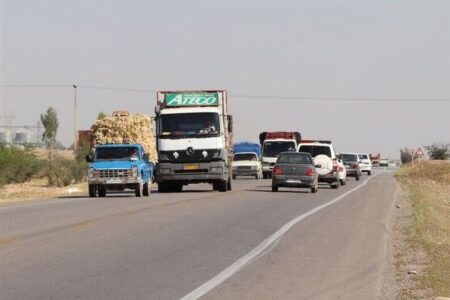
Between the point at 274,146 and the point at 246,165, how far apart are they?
87.1 inches

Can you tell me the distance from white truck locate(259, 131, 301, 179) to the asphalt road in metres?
Answer: 34.3

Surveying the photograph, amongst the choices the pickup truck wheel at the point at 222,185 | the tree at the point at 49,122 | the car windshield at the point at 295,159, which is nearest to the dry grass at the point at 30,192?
the pickup truck wheel at the point at 222,185

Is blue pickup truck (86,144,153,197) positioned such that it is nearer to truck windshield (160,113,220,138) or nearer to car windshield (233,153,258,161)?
truck windshield (160,113,220,138)

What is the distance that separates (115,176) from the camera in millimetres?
33375

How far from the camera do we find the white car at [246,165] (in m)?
61.5

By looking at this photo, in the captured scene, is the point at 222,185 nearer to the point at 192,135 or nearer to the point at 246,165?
the point at 192,135

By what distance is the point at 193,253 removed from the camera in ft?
49.4

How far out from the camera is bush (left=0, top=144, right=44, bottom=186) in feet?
171

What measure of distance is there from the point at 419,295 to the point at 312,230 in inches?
345

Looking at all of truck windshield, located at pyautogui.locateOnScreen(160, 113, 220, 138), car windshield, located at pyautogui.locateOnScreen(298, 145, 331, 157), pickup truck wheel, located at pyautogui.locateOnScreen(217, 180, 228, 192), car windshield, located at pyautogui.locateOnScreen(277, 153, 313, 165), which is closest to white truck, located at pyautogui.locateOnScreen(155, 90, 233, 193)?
truck windshield, located at pyautogui.locateOnScreen(160, 113, 220, 138)

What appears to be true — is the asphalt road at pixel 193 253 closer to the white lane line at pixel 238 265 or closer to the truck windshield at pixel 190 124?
the white lane line at pixel 238 265

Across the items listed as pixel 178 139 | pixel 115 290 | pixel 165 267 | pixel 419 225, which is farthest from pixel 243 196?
pixel 115 290

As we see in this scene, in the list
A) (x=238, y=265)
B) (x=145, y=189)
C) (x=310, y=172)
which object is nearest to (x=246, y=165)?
(x=310, y=172)

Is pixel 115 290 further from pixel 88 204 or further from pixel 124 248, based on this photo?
pixel 88 204
